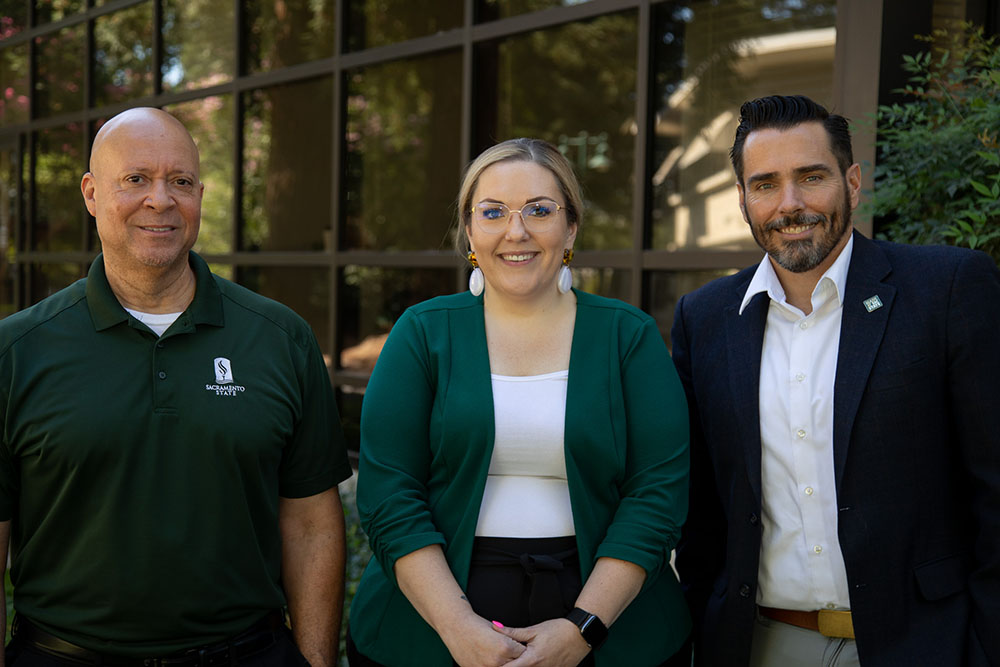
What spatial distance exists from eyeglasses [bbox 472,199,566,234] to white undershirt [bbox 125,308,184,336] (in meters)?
0.76

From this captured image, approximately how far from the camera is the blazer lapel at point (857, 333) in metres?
2.16

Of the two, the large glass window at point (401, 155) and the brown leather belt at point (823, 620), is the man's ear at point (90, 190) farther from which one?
the large glass window at point (401, 155)

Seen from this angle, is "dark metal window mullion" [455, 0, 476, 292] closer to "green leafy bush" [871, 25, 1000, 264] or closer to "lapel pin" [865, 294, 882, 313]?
"green leafy bush" [871, 25, 1000, 264]

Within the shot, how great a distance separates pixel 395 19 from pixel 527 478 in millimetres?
4314

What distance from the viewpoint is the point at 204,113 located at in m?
7.18

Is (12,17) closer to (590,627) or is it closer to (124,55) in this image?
(124,55)

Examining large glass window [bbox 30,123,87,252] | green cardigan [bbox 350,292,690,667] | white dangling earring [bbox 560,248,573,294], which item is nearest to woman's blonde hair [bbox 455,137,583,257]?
white dangling earring [bbox 560,248,573,294]

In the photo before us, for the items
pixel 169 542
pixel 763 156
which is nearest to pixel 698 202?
pixel 763 156

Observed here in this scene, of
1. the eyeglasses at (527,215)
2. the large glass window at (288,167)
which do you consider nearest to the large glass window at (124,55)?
the large glass window at (288,167)

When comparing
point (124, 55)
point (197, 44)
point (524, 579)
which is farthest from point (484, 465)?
→ point (124, 55)

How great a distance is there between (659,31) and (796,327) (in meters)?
2.58

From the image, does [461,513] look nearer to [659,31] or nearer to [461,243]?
[461,243]

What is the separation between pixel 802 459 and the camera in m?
2.22

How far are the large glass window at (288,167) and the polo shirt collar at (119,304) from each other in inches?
153
